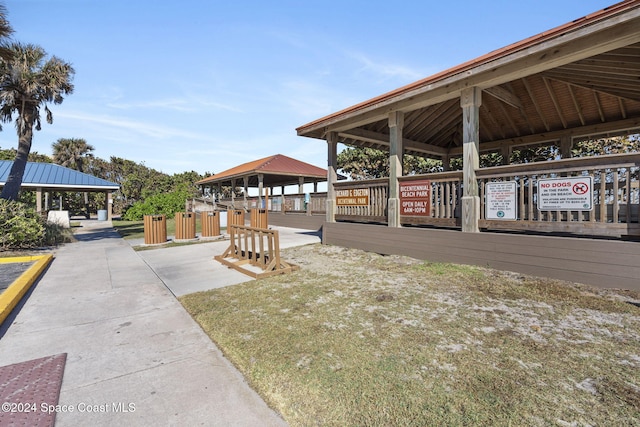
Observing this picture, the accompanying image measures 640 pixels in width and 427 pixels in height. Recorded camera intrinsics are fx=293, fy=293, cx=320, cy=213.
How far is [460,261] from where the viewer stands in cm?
624

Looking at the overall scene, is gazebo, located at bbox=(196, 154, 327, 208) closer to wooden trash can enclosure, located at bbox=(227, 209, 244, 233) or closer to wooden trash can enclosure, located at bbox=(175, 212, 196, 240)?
wooden trash can enclosure, located at bbox=(227, 209, 244, 233)

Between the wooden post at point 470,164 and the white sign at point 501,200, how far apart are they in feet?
0.73

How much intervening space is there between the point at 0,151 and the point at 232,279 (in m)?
51.6

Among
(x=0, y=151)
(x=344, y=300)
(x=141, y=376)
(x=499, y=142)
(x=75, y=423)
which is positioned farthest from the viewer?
(x=0, y=151)

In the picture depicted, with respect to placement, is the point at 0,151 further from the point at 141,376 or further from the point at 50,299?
the point at 141,376

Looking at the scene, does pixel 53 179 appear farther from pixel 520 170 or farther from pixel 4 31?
pixel 520 170

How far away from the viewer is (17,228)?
9.52 meters

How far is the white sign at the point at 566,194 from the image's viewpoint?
4.74 metres

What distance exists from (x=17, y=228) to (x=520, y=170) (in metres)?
14.2

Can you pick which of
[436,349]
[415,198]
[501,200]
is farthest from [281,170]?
[436,349]

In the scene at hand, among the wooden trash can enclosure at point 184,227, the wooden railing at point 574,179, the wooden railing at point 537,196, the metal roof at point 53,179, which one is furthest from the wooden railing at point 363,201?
the metal roof at point 53,179

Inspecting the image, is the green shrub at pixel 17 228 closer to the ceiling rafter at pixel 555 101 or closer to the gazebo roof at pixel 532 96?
the gazebo roof at pixel 532 96

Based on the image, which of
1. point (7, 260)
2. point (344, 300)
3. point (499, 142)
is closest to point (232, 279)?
point (344, 300)

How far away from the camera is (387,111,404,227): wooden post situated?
764 cm
